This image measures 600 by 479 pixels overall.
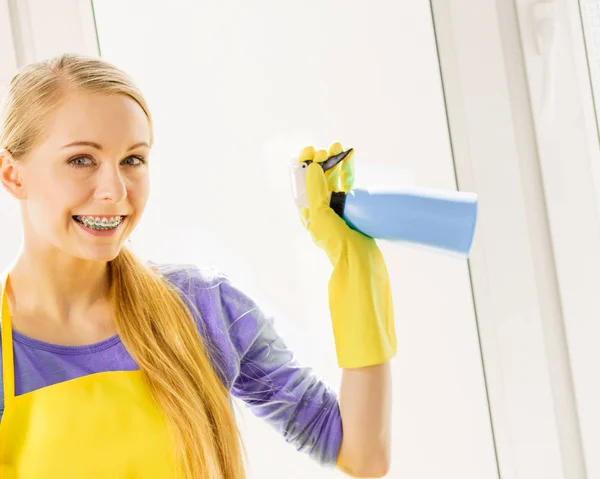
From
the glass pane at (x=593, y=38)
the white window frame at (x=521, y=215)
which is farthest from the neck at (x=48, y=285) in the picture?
the glass pane at (x=593, y=38)

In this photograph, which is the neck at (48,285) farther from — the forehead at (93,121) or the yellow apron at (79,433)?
the forehead at (93,121)

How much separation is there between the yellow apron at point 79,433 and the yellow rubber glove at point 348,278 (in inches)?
10.5

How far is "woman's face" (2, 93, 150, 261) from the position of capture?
98cm

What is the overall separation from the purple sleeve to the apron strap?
243mm

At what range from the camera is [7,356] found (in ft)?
3.31

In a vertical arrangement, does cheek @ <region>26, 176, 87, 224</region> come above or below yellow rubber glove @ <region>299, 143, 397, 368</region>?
above

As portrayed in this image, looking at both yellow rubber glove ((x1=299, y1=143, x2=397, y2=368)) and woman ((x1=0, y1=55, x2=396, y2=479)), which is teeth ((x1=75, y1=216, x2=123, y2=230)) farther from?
yellow rubber glove ((x1=299, y1=143, x2=397, y2=368))

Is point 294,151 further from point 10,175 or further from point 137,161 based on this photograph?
point 10,175

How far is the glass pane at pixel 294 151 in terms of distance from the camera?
1.40 m

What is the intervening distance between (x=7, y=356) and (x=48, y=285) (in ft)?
0.36

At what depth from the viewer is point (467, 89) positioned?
53.6 inches

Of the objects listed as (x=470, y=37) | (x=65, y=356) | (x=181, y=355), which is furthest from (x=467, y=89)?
(x=65, y=356)

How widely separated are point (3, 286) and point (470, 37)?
83 cm

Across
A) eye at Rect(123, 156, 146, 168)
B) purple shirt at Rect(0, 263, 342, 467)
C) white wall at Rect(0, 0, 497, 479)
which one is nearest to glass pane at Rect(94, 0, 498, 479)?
white wall at Rect(0, 0, 497, 479)
